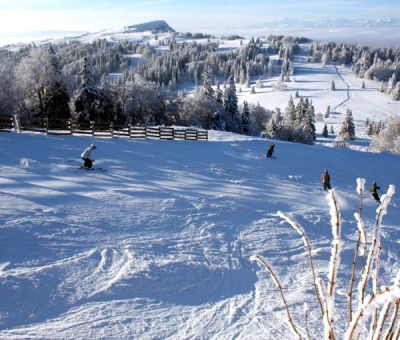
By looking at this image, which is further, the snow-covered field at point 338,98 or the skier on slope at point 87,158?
the snow-covered field at point 338,98

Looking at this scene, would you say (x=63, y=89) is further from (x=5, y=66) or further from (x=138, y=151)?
(x=138, y=151)

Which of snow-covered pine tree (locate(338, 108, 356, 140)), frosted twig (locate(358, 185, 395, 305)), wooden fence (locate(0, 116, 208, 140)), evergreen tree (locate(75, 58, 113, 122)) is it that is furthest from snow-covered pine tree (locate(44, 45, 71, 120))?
snow-covered pine tree (locate(338, 108, 356, 140))

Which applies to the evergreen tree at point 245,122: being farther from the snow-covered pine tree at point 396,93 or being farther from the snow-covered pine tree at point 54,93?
the snow-covered pine tree at point 396,93

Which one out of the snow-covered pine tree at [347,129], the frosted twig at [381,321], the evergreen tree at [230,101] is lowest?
the snow-covered pine tree at [347,129]

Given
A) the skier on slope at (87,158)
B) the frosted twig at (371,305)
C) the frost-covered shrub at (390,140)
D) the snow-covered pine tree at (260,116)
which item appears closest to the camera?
the frosted twig at (371,305)

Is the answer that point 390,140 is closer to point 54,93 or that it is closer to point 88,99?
point 88,99

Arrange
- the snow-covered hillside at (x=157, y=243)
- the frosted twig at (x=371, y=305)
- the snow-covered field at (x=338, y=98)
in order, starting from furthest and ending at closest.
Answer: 1. the snow-covered field at (x=338, y=98)
2. the snow-covered hillside at (x=157, y=243)
3. the frosted twig at (x=371, y=305)

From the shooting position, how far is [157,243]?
11.9 meters

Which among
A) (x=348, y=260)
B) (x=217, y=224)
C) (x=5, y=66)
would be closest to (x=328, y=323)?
(x=348, y=260)

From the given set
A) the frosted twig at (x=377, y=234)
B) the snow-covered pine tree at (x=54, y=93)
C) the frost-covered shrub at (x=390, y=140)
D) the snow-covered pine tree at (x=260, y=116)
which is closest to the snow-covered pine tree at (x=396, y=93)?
the snow-covered pine tree at (x=260, y=116)

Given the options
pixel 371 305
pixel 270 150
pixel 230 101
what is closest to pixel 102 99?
pixel 230 101

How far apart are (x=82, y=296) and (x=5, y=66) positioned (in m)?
53.0

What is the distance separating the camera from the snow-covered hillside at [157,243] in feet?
27.7

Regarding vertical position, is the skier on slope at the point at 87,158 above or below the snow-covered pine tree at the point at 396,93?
above
